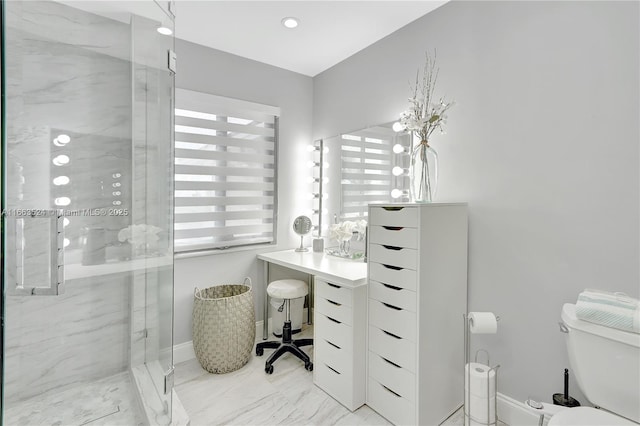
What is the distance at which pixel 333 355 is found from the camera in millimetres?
1862

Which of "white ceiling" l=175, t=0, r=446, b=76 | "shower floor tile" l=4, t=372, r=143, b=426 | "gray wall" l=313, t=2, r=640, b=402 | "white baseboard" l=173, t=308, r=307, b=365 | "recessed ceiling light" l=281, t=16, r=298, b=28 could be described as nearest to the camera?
"gray wall" l=313, t=2, r=640, b=402

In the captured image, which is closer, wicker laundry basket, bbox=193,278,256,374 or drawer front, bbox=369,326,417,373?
drawer front, bbox=369,326,417,373

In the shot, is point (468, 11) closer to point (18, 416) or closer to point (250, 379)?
point (250, 379)

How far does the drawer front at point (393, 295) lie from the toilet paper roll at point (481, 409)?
0.52 meters

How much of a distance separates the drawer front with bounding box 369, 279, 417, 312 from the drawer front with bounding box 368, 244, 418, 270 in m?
0.13

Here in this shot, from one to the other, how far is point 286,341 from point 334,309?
703 millimetres

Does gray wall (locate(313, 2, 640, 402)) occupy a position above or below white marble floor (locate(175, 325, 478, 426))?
above

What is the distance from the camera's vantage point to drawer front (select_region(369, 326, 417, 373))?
1547mm

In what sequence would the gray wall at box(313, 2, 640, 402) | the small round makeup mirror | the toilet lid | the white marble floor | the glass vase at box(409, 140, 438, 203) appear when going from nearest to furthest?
1. the toilet lid
2. the gray wall at box(313, 2, 640, 402)
3. the white marble floor
4. the glass vase at box(409, 140, 438, 203)
5. the small round makeup mirror

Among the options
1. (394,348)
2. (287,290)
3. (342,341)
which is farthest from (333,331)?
(287,290)

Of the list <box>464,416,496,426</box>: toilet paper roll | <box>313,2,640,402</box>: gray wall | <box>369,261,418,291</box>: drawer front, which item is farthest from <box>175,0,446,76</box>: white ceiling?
<box>464,416,496,426</box>: toilet paper roll

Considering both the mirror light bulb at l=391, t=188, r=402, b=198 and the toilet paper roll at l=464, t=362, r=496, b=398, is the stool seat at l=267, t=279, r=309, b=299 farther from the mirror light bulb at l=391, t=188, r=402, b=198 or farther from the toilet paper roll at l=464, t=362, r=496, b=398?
the toilet paper roll at l=464, t=362, r=496, b=398

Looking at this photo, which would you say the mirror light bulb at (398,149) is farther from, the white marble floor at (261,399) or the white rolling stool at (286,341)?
the white marble floor at (261,399)

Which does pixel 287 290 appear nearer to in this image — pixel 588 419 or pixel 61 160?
pixel 61 160
